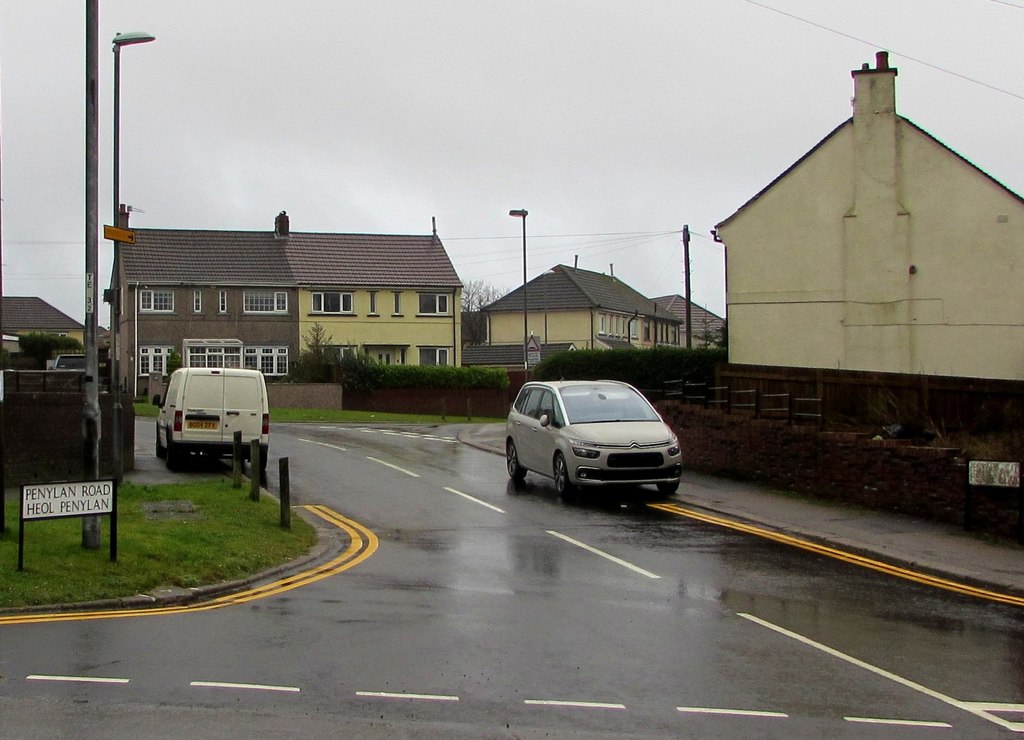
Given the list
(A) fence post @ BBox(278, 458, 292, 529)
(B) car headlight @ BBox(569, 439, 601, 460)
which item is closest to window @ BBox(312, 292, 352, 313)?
(B) car headlight @ BBox(569, 439, 601, 460)

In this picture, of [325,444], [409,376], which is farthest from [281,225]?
[325,444]

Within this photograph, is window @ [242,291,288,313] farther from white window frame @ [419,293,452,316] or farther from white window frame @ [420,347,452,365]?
white window frame @ [420,347,452,365]

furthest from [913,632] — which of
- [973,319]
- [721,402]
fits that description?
[973,319]

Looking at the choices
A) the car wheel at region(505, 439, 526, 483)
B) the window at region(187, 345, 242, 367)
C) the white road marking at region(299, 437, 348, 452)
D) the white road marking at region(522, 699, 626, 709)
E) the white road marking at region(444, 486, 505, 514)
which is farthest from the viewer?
the window at region(187, 345, 242, 367)

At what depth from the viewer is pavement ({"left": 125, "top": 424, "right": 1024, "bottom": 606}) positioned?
12484mm

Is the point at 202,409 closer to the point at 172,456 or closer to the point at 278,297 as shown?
the point at 172,456

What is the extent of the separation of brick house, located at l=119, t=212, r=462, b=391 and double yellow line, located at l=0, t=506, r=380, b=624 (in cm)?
4399

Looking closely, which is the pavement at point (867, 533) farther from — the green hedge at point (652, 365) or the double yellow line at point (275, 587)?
the green hedge at point (652, 365)

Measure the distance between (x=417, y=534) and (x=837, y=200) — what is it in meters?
18.4

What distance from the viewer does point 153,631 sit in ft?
30.9

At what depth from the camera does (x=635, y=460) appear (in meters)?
18.1

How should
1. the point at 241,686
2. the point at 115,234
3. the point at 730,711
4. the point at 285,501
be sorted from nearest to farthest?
the point at 730,711
the point at 241,686
the point at 115,234
the point at 285,501

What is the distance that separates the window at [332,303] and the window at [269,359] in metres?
2.95

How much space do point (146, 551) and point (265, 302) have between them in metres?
50.2
